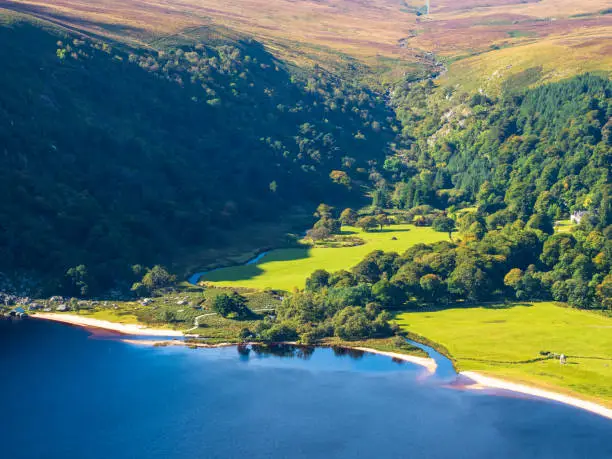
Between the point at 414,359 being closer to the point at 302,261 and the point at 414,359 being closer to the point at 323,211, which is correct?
the point at 302,261

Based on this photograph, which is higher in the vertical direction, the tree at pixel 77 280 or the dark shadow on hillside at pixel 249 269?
the tree at pixel 77 280

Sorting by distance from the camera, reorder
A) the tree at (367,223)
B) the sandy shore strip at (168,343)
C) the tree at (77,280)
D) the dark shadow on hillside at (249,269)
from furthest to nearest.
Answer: the tree at (367,223)
the dark shadow on hillside at (249,269)
the tree at (77,280)
the sandy shore strip at (168,343)

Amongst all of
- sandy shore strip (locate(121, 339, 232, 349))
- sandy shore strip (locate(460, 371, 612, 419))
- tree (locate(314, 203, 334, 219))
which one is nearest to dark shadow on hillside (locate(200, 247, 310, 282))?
tree (locate(314, 203, 334, 219))

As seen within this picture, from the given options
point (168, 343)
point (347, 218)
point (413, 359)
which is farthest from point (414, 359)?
point (347, 218)

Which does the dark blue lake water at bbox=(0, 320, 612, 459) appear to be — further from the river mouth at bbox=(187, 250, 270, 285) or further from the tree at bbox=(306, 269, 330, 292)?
the river mouth at bbox=(187, 250, 270, 285)

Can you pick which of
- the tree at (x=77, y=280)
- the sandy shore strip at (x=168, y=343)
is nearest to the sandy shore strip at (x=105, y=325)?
the sandy shore strip at (x=168, y=343)

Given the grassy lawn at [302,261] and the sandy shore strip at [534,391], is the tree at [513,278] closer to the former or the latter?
the grassy lawn at [302,261]
